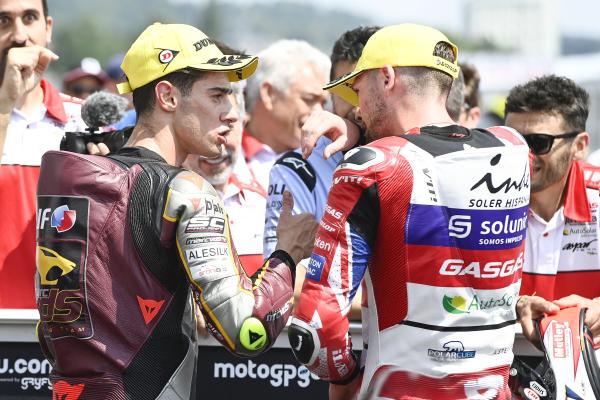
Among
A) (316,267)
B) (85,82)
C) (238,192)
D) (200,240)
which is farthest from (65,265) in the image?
(85,82)

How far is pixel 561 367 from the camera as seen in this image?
3.95 m

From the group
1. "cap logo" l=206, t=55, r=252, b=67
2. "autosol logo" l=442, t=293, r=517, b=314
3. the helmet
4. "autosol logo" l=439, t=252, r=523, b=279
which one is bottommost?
the helmet

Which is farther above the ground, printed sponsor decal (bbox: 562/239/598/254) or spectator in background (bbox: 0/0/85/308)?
spectator in background (bbox: 0/0/85/308)

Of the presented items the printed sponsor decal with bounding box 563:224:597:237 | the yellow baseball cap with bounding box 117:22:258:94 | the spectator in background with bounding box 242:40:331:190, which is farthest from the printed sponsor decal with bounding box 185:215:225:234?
the spectator in background with bounding box 242:40:331:190

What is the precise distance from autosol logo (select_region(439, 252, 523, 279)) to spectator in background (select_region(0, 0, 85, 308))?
7.35 feet

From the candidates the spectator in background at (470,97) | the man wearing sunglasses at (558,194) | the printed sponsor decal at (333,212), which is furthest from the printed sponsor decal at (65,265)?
the spectator in background at (470,97)

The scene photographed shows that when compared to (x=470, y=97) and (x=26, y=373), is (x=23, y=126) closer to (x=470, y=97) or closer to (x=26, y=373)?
(x=26, y=373)

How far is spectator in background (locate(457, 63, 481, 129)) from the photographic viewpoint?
6203 mm

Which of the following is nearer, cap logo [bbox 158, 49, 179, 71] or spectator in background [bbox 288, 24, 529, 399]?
spectator in background [bbox 288, 24, 529, 399]

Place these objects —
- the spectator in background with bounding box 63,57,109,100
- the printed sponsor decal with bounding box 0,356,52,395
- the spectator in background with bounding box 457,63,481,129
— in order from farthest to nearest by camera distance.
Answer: the spectator in background with bounding box 63,57,109,100 → the spectator in background with bounding box 457,63,481,129 → the printed sponsor decal with bounding box 0,356,52,395

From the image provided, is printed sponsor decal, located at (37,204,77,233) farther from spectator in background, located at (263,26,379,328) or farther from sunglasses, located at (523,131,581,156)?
sunglasses, located at (523,131,581,156)

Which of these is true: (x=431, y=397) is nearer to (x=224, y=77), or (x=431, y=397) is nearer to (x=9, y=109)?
(x=224, y=77)

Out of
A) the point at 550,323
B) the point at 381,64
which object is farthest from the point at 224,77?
the point at 550,323

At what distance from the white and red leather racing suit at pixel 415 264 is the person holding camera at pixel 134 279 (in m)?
0.24
